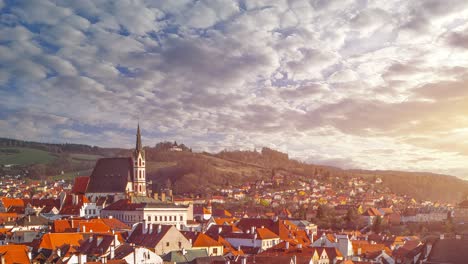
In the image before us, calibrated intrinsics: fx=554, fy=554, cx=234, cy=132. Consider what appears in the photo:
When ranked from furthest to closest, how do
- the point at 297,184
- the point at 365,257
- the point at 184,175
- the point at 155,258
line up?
the point at 297,184, the point at 184,175, the point at 365,257, the point at 155,258

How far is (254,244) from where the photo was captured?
66625 mm

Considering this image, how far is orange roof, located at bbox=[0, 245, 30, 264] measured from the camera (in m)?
45.2

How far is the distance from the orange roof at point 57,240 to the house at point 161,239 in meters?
5.72

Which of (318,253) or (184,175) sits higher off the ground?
(184,175)

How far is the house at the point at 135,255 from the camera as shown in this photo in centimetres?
4534

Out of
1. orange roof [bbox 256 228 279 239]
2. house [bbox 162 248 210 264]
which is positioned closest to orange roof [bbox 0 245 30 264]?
house [bbox 162 248 210 264]

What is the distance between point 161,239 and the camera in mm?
55469

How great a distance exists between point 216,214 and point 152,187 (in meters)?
53.1

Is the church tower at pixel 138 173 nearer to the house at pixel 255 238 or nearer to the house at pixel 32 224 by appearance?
the house at pixel 32 224

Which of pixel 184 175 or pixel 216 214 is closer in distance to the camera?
pixel 216 214

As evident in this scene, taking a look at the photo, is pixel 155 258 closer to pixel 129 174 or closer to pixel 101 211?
pixel 101 211

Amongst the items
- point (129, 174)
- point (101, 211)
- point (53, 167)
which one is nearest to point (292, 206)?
point (129, 174)

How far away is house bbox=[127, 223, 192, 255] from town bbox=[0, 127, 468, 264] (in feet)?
0.34

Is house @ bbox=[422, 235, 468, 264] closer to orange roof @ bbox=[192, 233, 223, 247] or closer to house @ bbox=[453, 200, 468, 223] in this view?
orange roof @ bbox=[192, 233, 223, 247]
